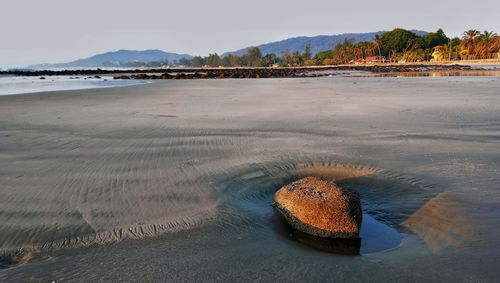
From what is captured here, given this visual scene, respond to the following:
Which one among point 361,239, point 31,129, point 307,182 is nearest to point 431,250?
point 361,239

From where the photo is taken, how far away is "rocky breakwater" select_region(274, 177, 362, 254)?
3207mm

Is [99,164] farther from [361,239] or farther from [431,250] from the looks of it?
[431,250]

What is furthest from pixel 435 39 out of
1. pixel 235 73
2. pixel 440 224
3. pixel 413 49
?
pixel 440 224

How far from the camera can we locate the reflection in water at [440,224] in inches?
125

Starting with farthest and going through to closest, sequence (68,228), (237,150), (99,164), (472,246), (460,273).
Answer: (237,150)
(99,164)
(68,228)
(472,246)
(460,273)

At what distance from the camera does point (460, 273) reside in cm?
268

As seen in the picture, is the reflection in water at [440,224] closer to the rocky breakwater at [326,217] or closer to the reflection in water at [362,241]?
the reflection in water at [362,241]

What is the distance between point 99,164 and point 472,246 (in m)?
4.93

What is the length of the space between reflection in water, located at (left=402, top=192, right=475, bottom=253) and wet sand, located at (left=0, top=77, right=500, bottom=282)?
16 millimetres

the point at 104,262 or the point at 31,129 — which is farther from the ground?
the point at 31,129

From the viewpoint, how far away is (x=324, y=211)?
3.35 meters

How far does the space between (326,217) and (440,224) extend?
1.18 m

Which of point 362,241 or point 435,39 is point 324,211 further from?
point 435,39

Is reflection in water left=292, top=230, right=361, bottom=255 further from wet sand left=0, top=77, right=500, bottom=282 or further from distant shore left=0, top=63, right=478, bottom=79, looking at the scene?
distant shore left=0, top=63, right=478, bottom=79
